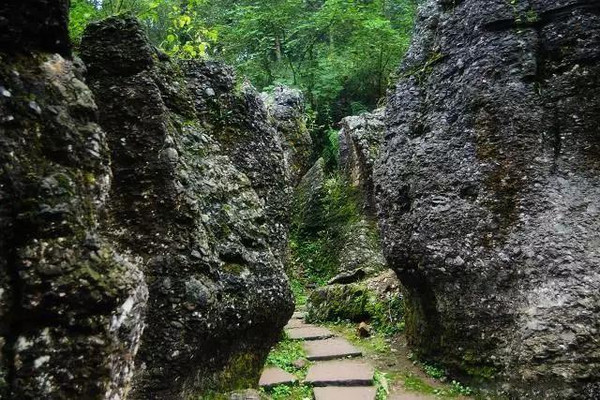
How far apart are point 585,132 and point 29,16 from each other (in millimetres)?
4998

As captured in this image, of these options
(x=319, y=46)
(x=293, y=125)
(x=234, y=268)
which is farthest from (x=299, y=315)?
(x=319, y=46)

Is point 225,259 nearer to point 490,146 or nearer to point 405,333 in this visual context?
point 490,146

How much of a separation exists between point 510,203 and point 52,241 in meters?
4.57

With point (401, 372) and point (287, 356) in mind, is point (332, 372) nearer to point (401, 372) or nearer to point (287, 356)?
point (287, 356)

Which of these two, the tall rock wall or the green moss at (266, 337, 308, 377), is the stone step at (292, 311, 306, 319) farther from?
the tall rock wall

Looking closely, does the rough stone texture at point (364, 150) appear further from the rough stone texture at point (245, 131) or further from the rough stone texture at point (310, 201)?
the rough stone texture at point (245, 131)

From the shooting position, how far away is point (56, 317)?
6.17 feet

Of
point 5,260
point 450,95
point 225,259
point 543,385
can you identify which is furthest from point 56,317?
point 450,95

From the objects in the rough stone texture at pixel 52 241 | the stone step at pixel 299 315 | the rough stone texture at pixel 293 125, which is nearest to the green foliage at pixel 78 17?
the rough stone texture at pixel 52 241

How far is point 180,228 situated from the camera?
3508 millimetres

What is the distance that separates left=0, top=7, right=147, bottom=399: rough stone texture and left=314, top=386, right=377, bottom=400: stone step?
10.7 ft

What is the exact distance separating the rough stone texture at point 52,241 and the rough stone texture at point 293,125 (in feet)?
41.8

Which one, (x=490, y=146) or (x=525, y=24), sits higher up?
(x=525, y=24)

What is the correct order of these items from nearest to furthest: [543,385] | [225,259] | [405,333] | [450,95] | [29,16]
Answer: [29,16] < [225,259] < [543,385] < [450,95] < [405,333]
